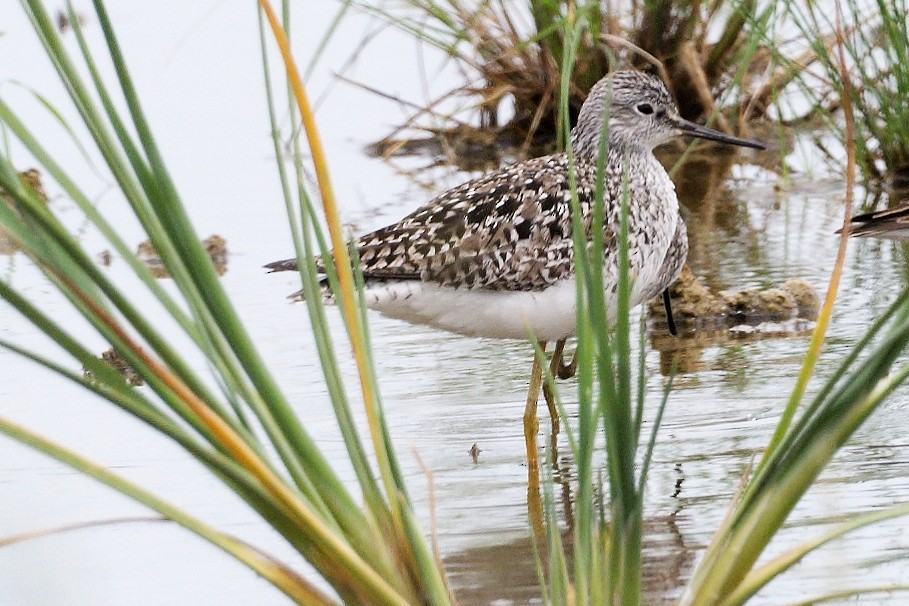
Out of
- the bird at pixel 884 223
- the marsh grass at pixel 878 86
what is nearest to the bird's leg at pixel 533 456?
the bird at pixel 884 223

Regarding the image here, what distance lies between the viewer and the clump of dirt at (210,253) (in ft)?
25.3

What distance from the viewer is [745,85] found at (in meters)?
10.1

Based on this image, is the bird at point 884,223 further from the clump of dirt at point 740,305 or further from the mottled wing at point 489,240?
the mottled wing at point 489,240

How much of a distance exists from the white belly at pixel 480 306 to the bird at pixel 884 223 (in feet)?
4.51

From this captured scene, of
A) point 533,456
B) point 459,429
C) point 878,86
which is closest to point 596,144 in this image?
point 459,429

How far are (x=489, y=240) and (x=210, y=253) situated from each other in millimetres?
3076

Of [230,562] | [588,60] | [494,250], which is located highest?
[588,60]

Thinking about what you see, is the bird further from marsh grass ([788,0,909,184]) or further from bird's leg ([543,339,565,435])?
marsh grass ([788,0,909,184])

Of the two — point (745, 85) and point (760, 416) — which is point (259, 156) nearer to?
point (745, 85)

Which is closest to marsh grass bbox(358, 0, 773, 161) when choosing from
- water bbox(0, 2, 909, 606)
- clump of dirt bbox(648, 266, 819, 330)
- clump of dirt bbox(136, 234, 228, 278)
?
water bbox(0, 2, 909, 606)

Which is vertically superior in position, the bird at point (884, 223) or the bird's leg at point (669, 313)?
the bird at point (884, 223)

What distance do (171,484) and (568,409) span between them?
151cm

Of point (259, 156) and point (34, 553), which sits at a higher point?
point (259, 156)

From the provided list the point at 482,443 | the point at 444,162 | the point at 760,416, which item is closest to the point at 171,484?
the point at 482,443
